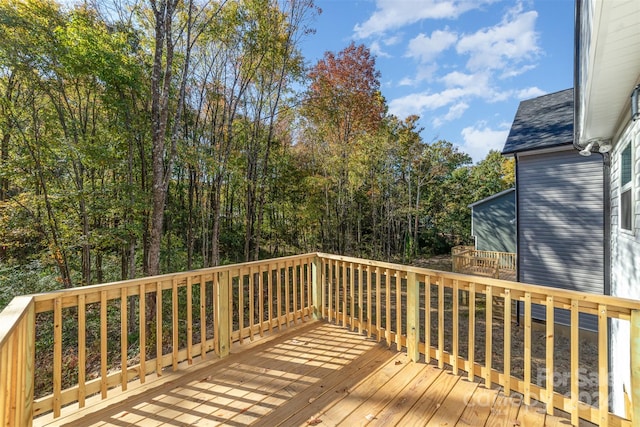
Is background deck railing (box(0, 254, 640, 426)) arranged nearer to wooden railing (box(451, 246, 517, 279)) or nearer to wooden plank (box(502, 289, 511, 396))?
wooden plank (box(502, 289, 511, 396))

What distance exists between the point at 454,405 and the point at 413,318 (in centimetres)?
79

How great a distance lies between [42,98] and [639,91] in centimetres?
883

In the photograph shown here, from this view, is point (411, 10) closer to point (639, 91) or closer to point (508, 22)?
point (508, 22)

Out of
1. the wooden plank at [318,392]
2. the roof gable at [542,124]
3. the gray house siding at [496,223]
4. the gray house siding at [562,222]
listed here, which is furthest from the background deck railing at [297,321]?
the gray house siding at [496,223]

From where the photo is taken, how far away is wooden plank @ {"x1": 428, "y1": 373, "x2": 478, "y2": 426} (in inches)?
75.3

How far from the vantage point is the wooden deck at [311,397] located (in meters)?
1.94

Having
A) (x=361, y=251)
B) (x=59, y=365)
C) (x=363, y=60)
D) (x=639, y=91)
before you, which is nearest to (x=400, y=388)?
(x=59, y=365)

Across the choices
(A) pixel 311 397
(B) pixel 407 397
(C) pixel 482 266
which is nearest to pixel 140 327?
(A) pixel 311 397

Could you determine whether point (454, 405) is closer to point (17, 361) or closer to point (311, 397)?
point (311, 397)

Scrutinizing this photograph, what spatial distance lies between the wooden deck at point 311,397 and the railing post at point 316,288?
93cm

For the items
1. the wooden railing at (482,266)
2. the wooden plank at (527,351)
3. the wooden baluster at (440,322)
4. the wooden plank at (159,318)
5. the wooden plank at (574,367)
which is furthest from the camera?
the wooden railing at (482,266)

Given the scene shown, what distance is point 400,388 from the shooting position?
2297mm

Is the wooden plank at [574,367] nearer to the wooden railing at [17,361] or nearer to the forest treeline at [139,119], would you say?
the wooden railing at [17,361]

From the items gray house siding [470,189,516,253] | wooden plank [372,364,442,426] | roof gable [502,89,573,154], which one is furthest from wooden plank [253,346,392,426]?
gray house siding [470,189,516,253]
